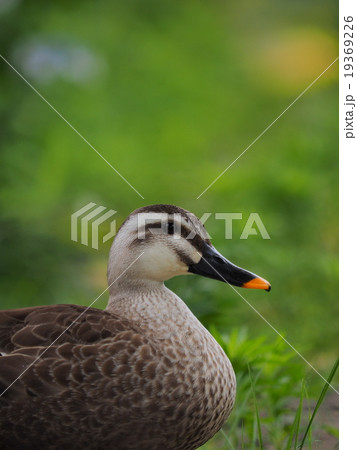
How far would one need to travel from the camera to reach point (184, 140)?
6.75 metres

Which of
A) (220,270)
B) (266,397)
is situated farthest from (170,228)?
(266,397)

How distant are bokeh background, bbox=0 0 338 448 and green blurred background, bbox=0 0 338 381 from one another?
1cm

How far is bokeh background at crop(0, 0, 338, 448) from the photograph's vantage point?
4379mm

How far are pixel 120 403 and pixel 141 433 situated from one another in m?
0.10

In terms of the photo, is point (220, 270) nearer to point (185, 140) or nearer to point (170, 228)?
point (170, 228)

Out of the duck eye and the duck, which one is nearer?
the duck

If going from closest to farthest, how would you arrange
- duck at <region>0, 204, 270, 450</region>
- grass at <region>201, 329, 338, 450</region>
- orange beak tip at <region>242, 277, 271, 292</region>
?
1. duck at <region>0, 204, 270, 450</region>
2. orange beak tip at <region>242, 277, 271, 292</region>
3. grass at <region>201, 329, 338, 450</region>

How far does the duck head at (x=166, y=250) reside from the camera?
248cm

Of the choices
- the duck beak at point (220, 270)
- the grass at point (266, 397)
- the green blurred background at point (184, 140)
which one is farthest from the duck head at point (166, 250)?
the green blurred background at point (184, 140)

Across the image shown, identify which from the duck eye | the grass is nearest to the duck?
the duck eye

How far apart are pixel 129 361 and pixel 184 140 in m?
4.50

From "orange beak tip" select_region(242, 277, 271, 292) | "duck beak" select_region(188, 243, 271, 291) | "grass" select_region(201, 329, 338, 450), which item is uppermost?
"duck beak" select_region(188, 243, 271, 291)

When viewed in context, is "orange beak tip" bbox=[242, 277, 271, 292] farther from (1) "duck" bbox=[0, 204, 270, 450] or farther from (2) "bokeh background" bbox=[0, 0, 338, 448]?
(2) "bokeh background" bbox=[0, 0, 338, 448]

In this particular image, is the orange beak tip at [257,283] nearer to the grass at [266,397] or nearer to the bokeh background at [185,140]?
the grass at [266,397]
